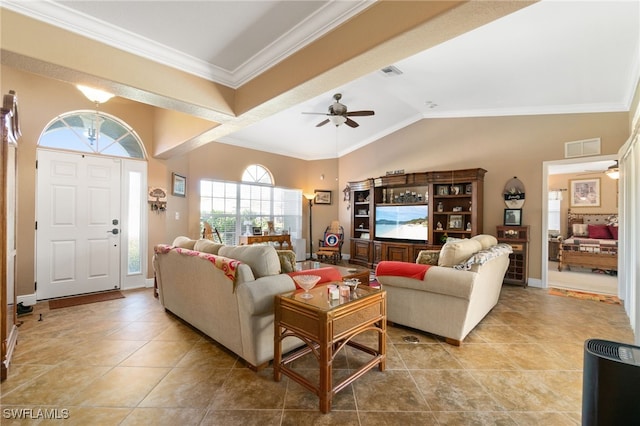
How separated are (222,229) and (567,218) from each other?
941 centimetres

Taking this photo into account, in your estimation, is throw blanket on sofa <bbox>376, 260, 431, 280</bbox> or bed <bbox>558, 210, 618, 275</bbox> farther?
bed <bbox>558, 210, 618, 275</bbox>

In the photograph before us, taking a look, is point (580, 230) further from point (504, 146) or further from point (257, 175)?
point (257, 175)

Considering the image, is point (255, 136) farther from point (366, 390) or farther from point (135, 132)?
point (366, 390)

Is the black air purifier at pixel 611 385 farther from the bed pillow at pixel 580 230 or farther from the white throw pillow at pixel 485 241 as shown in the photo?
the bed pillow at pixel 580 230

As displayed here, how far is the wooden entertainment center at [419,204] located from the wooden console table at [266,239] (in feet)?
5.63

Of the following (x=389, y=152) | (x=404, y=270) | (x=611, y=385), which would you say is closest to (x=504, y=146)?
(x=389, y=152)

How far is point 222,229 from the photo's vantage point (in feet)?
20.4

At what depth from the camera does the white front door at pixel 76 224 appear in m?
3.88

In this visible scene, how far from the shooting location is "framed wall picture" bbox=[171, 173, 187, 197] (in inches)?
202

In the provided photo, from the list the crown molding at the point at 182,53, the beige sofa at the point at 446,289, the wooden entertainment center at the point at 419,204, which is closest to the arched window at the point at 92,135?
the crown molding at the point at 182,53

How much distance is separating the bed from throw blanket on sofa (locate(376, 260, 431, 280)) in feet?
18.7

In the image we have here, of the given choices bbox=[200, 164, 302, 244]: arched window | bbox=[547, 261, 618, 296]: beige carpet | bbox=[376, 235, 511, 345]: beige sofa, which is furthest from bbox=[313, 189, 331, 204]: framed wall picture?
bbox=[547, 261, 618, 296]: beige carpet

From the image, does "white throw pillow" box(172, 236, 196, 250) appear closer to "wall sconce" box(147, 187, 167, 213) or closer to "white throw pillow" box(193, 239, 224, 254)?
"white throw pillow" box(193, 239, 224, 254)

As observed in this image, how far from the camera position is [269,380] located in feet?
6.83
